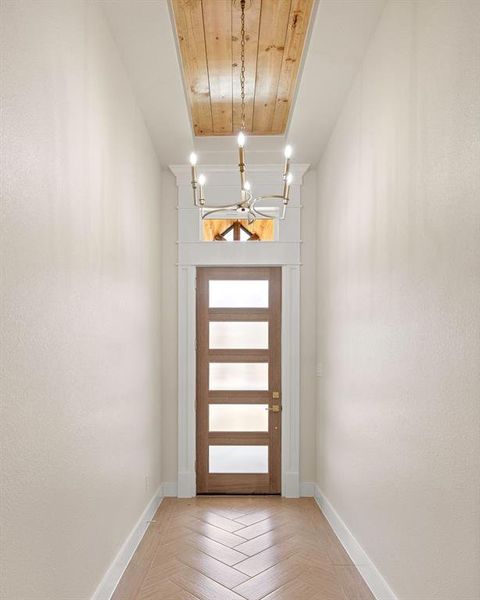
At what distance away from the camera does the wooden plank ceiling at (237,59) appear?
9.41ft

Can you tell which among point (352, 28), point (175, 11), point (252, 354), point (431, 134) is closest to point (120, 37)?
point (175, 11)

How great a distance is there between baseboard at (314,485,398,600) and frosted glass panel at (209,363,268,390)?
1167 mm

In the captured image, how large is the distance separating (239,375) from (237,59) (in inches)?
111

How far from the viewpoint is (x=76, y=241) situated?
2.29m

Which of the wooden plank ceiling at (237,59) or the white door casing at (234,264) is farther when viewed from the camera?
the white door casing at (234,264)

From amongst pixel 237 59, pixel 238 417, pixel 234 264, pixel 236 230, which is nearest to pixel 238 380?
pixel 238 417

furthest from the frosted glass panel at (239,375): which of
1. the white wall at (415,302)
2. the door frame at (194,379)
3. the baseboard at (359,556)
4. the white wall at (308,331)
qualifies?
the white wall at (415,302)

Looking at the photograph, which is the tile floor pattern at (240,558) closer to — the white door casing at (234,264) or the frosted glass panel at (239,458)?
the frosted glass panel at (239,458)

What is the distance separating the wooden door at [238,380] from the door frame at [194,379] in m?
0.07

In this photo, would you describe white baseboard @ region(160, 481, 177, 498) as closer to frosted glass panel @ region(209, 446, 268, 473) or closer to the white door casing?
the white door casing

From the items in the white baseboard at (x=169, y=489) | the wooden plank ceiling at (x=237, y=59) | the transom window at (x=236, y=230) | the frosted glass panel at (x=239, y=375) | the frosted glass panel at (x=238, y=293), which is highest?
the wooden plank ceiling at (x=237, y=59)

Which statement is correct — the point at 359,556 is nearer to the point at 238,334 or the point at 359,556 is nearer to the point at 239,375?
the point at 239,375

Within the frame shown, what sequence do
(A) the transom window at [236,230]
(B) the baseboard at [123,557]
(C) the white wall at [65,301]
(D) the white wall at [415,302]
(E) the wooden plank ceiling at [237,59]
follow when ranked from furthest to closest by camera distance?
(A) the transom window at [236,230] < (E) the wooden plank ceiling at [237,59] < (B) the baseboard at [123,557] < (D) the white wall at [415,302] < (C) the white wall at [65,301]

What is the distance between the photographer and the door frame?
4961mm
